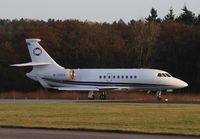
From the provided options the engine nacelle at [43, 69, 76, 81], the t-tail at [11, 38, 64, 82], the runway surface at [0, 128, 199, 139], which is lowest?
the runway surface at [0, 128, 199, 139]

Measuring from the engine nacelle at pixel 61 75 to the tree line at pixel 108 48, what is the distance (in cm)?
1628

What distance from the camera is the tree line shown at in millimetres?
73875

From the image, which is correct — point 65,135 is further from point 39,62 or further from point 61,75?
point 39,62

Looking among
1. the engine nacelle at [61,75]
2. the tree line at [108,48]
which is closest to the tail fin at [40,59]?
the engine nacelle at [61,75]

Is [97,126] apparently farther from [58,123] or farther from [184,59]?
[184,59]

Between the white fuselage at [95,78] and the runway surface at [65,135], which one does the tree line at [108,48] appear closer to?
the white fuselage at [95,78]

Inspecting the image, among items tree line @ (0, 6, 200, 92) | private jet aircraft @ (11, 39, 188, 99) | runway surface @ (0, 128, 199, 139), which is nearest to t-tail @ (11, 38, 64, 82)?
private jet aircraft @ (11, 39, 188, 99)

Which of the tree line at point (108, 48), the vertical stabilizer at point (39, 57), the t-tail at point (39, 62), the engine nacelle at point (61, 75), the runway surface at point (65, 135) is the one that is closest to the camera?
the runway surface at point (65, 135)

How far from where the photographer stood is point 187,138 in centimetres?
1764

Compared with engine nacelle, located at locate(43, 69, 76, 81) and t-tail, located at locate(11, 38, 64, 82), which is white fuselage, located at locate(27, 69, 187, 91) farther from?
t-tail, located at locate(11, 38, 64, 82)

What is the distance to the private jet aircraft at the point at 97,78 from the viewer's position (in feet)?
180

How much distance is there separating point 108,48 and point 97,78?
2091cm

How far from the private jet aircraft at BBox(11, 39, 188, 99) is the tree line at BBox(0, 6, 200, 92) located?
15066mm

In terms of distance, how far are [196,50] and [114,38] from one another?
12.8 metres
